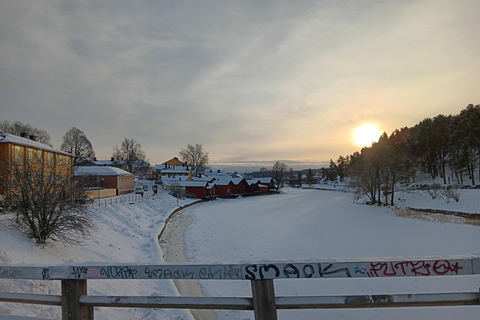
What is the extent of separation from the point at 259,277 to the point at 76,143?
74.2 metres

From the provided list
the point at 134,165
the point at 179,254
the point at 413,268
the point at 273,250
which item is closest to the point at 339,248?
the point at 273,250

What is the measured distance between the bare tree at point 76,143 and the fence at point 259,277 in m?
69.0

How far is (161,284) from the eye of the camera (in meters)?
11.1

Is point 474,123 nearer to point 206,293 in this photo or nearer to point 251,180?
point 206,293

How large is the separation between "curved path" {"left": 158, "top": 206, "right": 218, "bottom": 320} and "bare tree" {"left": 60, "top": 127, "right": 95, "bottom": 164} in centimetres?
4556

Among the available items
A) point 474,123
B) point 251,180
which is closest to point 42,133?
point 251,180

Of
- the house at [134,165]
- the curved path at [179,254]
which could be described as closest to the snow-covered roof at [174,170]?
the house at [134,165]

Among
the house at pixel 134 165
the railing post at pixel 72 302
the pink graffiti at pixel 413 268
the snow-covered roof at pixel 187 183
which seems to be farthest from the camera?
the house at pixel 134 165

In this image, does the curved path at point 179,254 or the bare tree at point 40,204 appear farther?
the bare tree at point 40,204

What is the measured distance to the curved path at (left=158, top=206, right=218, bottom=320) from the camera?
9.54m

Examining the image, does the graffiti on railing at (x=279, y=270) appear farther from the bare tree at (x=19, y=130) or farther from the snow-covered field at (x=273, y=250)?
the bare tree at (x=19, y=130)

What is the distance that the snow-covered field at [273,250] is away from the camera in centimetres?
880

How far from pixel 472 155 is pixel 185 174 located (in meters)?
64.7

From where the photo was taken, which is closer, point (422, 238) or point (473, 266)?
point (473, 266)
